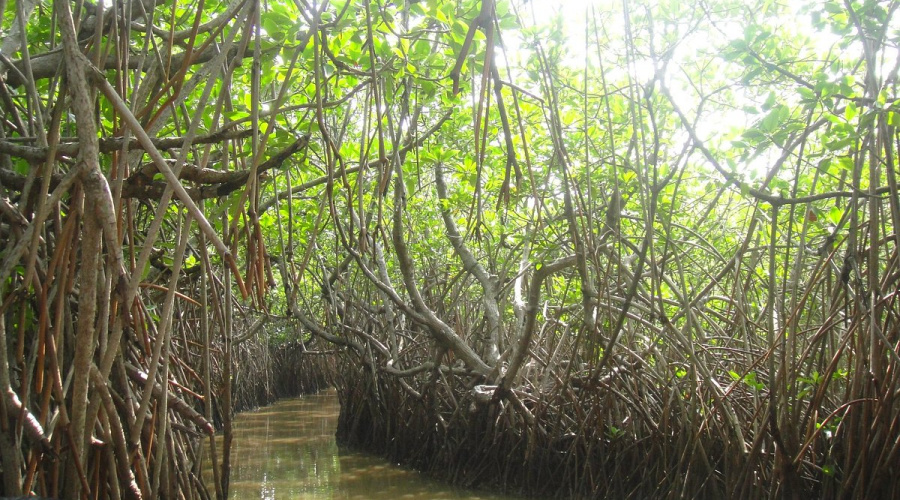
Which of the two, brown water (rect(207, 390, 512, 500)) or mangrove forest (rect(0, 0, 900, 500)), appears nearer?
mangrove forest (rect(0, 0, 900, 500))

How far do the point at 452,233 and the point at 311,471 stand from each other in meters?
2.58

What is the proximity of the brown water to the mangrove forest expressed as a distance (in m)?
0.24

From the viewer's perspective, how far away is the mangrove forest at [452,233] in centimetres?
173

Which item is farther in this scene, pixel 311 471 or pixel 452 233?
pixel 311 471

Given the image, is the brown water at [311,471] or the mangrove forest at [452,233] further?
the brown water at [311,471]

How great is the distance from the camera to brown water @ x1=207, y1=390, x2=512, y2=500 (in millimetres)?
5793

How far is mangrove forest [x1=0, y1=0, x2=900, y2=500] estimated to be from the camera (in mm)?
1727

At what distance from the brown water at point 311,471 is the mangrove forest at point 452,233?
0.24 metres

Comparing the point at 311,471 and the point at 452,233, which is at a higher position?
the point at 452,233

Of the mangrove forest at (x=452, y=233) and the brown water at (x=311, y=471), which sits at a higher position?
the mangrove forest at (x=452, y=233)

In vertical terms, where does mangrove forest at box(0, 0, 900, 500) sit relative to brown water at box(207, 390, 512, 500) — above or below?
above

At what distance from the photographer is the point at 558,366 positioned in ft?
18.2

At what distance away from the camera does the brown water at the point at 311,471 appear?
19.0 ft

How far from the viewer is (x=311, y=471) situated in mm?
6781
